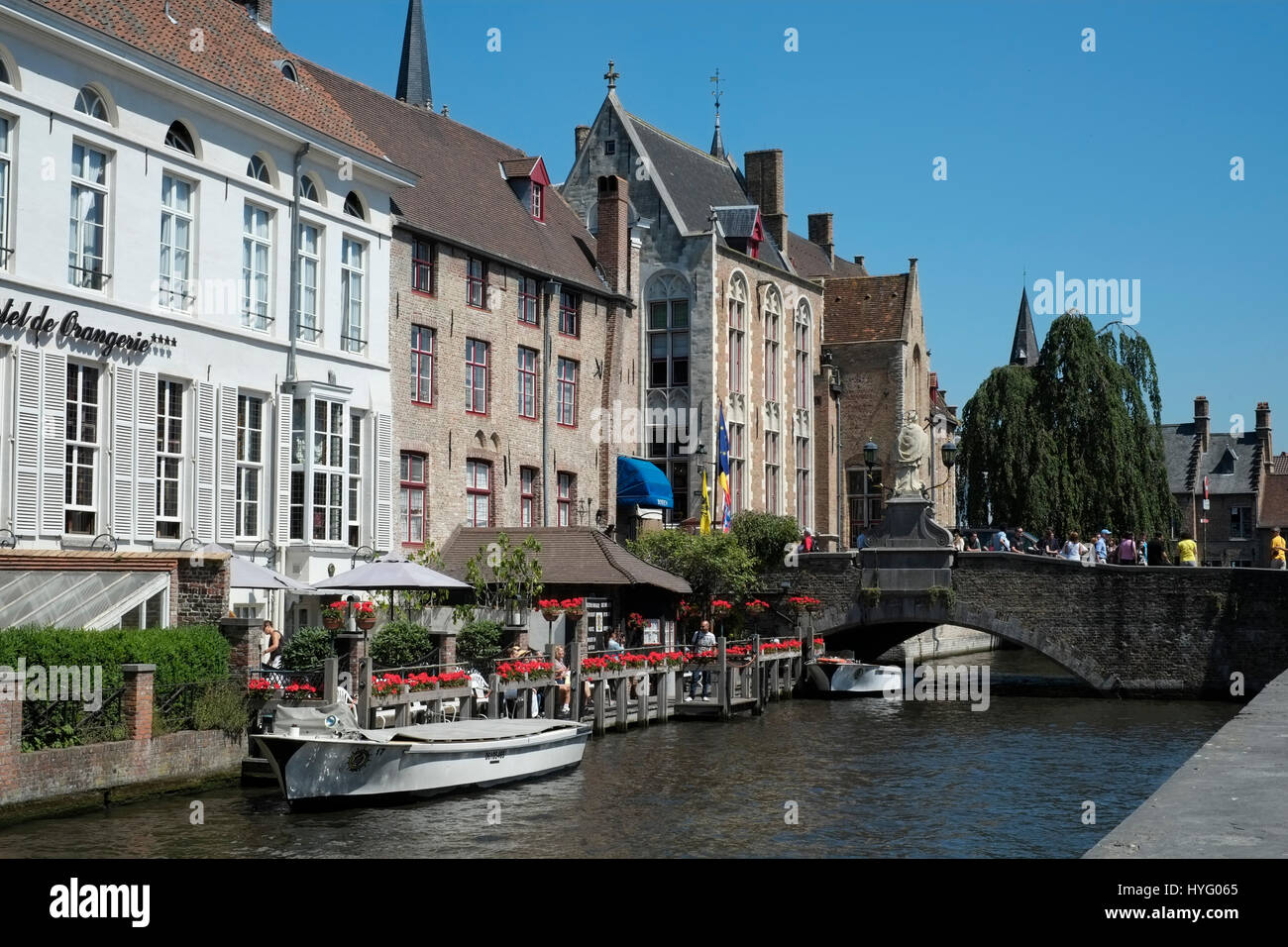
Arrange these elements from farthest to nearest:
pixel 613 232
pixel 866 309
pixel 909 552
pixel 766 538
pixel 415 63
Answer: pixel 415 63, pixel 866 309, pixel 613 232, pixel 766 538, pixel 909 552

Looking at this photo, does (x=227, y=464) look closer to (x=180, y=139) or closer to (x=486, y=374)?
(x=180, y=139)

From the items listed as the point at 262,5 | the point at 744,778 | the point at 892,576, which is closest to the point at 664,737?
the point at 744,778

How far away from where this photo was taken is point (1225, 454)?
283ft

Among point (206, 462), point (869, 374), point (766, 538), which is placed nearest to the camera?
point (206, 462)

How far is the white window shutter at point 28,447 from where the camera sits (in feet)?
68.8

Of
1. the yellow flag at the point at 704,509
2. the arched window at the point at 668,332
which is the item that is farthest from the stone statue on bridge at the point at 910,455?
the arched window at the point at 668,332

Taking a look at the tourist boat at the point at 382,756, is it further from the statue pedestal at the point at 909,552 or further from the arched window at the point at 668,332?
the arched window at the point at 668,332

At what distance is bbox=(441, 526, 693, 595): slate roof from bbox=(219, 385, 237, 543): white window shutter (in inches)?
268

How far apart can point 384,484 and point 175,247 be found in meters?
7.10

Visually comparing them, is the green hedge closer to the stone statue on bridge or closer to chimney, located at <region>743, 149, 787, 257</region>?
the stone statue on bridge

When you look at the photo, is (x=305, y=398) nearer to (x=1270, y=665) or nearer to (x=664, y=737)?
(x=664, y=737)

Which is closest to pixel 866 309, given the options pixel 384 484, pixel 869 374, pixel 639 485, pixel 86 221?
pixel 869 374

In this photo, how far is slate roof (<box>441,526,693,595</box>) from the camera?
31391 millimetres

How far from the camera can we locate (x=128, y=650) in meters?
18.6
